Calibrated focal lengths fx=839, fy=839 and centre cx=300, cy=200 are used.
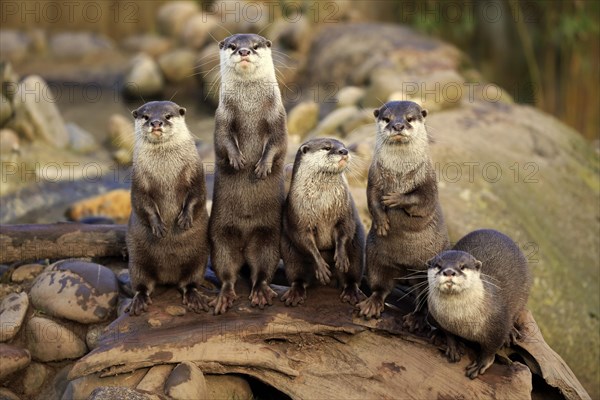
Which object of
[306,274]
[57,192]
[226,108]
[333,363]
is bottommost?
[57,192]

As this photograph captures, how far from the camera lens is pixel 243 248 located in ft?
13.7

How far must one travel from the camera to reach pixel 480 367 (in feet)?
12.2

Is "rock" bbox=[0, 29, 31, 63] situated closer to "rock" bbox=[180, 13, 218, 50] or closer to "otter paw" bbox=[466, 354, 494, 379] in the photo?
"rock" bbox=[180, 13, 218, 50]

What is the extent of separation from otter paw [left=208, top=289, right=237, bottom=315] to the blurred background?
1533mm

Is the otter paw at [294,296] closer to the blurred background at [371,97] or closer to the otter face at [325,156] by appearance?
the otter face at [325,156]

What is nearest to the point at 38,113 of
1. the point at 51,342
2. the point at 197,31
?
the point at 197,31

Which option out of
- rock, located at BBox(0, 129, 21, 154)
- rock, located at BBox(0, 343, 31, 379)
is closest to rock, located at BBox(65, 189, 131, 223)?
rock, located at BBox(0, 129, 21, 154)

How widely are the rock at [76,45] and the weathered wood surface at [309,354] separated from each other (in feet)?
29.3

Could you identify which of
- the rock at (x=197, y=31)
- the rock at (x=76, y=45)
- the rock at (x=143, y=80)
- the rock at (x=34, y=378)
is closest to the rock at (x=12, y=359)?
the rock at (x=34, y=378)

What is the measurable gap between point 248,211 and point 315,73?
6243 millimetres

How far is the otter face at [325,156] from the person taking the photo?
392 cm

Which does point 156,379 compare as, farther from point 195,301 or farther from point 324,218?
point 324,218

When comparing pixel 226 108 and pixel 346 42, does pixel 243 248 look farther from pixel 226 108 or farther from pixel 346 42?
pixel 346 42

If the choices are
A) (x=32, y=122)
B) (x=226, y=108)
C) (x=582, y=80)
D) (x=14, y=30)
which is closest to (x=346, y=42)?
(x=582, y=80)
